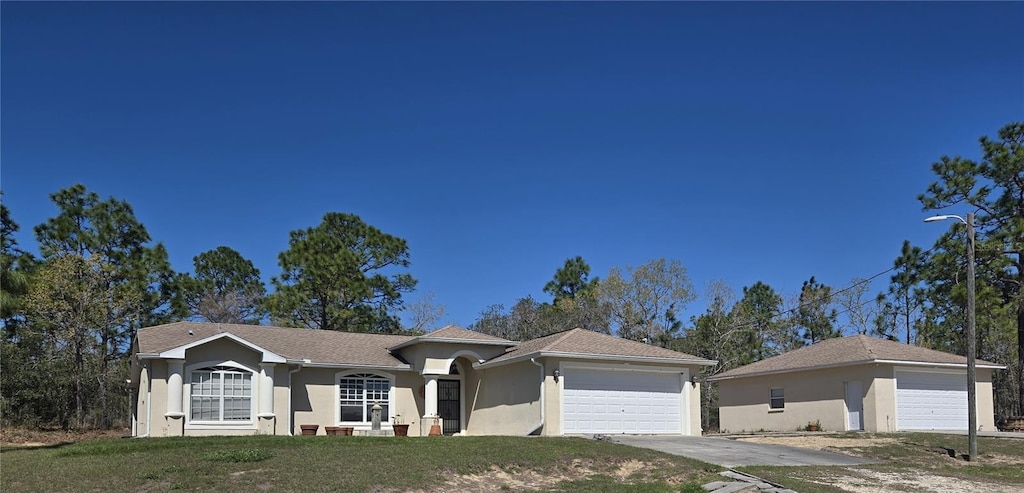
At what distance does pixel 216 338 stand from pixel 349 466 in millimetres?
10731

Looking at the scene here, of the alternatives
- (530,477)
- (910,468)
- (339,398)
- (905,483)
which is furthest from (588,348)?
(905,483)

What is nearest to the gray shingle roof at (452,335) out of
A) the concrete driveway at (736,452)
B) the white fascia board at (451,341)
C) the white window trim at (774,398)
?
the white fascia board at (451,341)

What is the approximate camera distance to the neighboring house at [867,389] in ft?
99.2

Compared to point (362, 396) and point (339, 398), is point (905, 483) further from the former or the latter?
point (339, 398)

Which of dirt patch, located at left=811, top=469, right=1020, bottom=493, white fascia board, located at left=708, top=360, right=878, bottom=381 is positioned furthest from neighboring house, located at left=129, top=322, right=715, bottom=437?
dirt patch, located at left=811, top=469, right=1020, bottom=493

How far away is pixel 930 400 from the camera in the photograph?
103 feet

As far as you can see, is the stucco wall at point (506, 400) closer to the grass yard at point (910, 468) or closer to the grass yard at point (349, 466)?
the grass yard at point (349, 466)

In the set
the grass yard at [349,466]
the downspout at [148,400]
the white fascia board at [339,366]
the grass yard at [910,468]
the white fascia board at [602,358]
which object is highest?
the white fascia board at [602,358]

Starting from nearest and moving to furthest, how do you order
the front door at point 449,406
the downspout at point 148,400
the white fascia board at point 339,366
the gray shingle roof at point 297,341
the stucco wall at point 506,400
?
the downspout at point 148,400 < the stucco wall at point 506,400 < the gray shingle roof at point 297,341 < the white fascia board at point 339,366 < the front door at point 449,406

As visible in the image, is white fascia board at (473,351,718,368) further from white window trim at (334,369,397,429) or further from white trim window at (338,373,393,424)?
white trim window at (338,373,393,424)

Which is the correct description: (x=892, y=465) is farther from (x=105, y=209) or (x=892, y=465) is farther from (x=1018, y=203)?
(x=105, y=209)

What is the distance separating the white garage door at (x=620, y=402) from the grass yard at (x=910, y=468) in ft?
10.8

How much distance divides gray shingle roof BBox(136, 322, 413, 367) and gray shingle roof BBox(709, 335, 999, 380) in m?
14.9

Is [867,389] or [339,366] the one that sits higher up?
[339,366]
